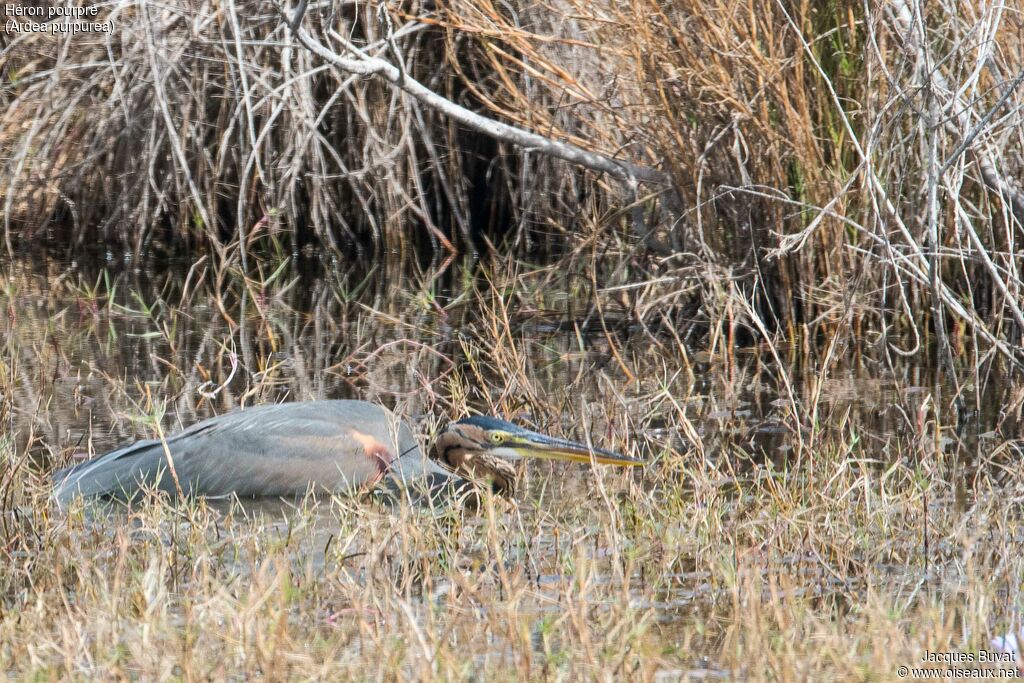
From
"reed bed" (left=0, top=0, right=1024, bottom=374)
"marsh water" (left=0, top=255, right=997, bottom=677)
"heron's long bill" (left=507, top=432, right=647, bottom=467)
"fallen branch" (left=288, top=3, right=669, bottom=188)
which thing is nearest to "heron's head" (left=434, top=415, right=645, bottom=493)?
"heron's long bill" (left=507, top=432, right=647, bottom=467)

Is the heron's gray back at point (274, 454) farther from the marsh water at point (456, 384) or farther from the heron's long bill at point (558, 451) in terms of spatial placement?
the heron's long bill at point (558, 451)

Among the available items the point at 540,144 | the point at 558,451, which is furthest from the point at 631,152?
the point at 558,451

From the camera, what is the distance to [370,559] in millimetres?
3660

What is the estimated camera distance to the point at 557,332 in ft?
26.1

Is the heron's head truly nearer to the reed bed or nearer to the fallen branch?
the reed bed

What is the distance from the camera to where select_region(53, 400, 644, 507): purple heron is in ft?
16.9

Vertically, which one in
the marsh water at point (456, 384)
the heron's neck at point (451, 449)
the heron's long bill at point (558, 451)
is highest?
the heron's long bill at point (558, 451)

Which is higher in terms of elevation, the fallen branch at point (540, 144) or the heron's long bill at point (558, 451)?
the fallen branch at point (540, 144)

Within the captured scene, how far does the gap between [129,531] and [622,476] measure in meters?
1.69

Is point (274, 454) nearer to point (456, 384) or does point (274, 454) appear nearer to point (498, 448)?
point (498, 448)

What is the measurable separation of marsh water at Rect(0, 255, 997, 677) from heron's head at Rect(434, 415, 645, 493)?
0.35 feet

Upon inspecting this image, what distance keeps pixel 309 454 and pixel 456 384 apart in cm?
91

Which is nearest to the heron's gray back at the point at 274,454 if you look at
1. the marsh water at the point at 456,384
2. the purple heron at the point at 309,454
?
the purple heron at the point at 309,454

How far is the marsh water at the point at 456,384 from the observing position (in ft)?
15.3
